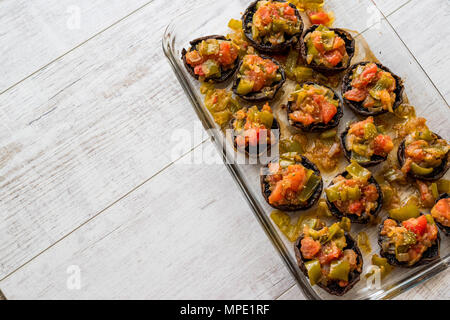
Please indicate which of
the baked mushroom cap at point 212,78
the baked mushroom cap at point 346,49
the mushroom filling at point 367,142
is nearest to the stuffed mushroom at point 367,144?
the mushroom filling at point 367,142

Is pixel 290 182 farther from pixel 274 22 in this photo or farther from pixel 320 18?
pixel 320 18

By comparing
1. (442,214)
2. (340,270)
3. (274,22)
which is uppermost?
(274,22)

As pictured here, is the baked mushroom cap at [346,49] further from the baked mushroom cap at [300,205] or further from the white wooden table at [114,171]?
the baked mushroom cap at [300,205]

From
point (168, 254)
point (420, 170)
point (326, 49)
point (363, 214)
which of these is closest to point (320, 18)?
point (326, 49)

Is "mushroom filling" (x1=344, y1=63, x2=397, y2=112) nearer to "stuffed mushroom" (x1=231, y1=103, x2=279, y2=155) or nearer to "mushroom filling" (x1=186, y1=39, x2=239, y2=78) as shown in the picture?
"stuffed mushroom" (x1=231, y1=103, x2=279, y2=155)
